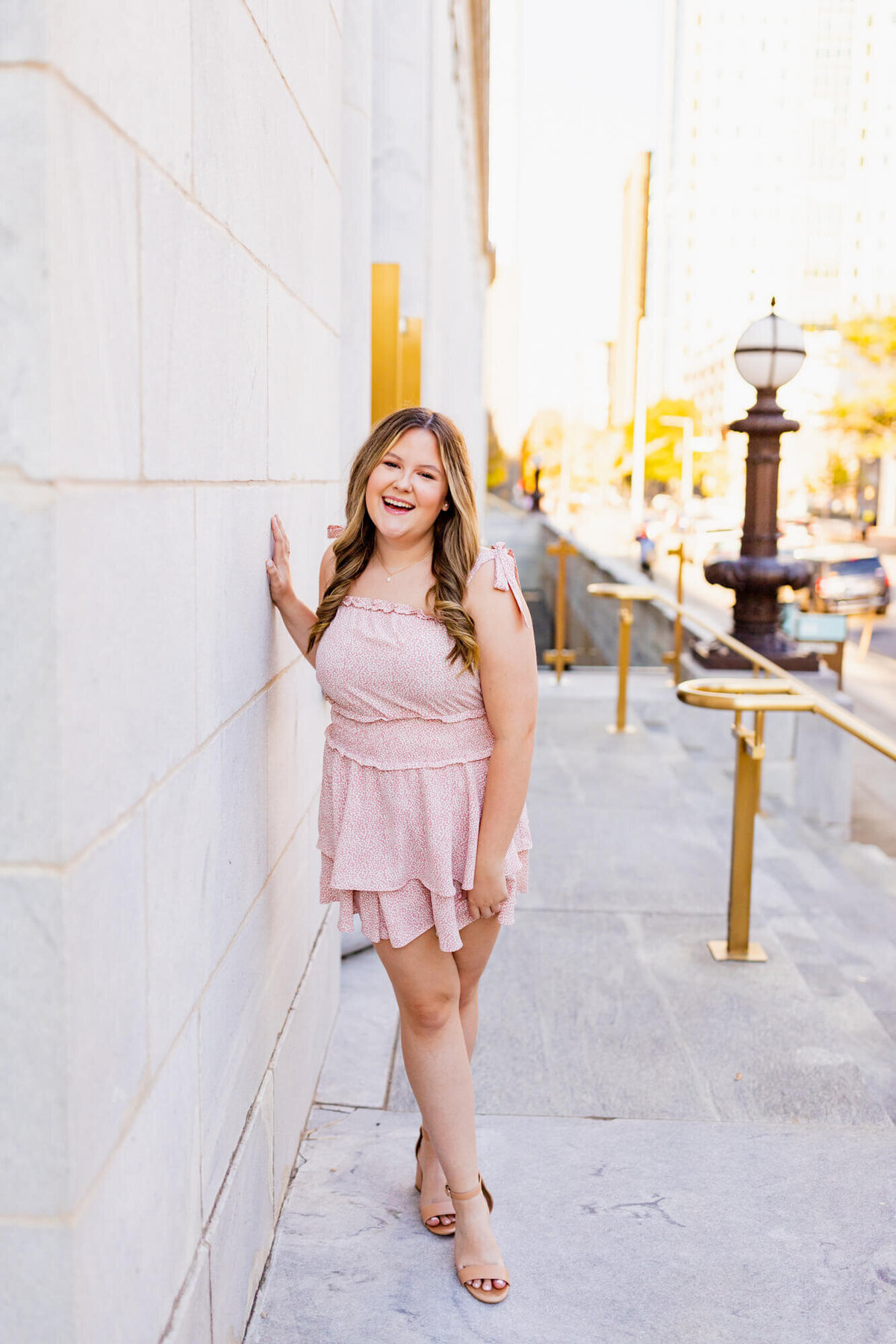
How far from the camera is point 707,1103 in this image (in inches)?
141

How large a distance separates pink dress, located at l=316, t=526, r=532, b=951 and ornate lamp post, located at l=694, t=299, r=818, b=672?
24.0 ft

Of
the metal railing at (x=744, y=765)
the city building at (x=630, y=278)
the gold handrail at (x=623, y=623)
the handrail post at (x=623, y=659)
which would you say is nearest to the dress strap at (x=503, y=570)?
the metal railing at (x=744, y=765)

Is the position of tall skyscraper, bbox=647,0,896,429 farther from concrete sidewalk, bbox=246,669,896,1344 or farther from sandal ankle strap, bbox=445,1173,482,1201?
sandal ankle strap, bbox=445,1173,482,1201

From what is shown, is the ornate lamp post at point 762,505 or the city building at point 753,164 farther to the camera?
the city building at point 753,164

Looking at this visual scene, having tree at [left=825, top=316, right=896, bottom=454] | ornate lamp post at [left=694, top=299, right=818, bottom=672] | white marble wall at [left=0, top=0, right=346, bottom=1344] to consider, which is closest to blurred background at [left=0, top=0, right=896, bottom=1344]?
white marble wall at [left=0, top=0, right=346, bottom=1344]

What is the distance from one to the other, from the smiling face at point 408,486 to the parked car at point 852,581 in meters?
23.5

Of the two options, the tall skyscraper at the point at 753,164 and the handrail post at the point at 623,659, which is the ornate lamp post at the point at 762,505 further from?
the tall skyscraper at the point at 753,164

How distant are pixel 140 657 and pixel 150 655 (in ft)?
0.18

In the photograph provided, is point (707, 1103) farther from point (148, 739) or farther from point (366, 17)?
point (366, 17)

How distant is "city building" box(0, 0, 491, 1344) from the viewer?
141 centimetres

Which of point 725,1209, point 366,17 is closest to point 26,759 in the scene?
point 725,1209

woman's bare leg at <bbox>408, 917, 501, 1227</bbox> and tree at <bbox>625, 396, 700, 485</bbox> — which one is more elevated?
tree at <bbox>625, 396, 700, 485</bbox>

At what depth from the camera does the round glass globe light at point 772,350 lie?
9.94 metres

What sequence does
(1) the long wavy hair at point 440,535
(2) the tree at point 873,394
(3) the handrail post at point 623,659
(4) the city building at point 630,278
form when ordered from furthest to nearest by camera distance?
(4) the city building at point 630,278, (2) the tree at point 873,394, (3) the handrail post at point 623,659, (1) the long wavy hair at point 440,535
